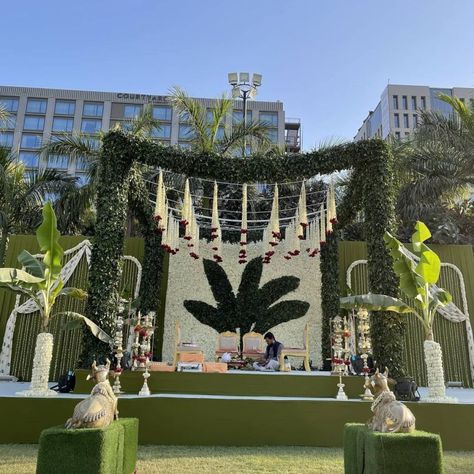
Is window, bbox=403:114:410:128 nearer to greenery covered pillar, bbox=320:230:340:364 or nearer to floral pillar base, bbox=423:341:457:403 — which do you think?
greenery covered pillar, bbox=320:230:340:364

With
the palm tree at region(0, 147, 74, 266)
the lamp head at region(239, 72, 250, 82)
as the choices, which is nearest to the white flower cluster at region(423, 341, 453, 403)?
the lamp head at region(239, 72, 250, 82)

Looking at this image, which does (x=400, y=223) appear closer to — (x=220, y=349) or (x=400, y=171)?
(x=400, y=171)

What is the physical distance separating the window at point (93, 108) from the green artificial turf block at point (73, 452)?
134 feet

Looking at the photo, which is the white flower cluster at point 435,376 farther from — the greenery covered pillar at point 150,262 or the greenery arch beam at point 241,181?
the greenery covered pillar at point 150,262

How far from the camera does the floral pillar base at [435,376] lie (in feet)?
19.6

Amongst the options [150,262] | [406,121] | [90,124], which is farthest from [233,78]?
[406,121]

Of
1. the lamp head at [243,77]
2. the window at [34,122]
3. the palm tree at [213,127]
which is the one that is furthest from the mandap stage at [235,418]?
the window at [34,122]

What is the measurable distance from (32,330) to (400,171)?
995 centimetres

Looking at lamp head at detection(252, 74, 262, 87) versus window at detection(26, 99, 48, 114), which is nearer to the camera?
lamp head at detection(252, 74, 262, 87)

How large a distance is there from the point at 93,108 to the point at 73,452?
41.4 m

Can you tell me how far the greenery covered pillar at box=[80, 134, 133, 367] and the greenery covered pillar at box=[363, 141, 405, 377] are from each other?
404cm

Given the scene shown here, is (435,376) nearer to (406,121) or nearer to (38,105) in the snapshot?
(406,121)

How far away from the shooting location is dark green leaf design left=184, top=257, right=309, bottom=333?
1105 centimetres

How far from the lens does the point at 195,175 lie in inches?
307
